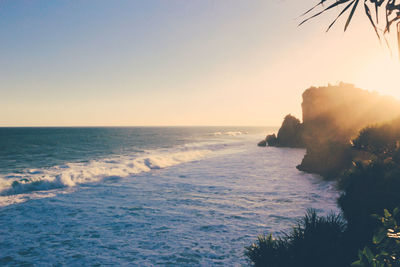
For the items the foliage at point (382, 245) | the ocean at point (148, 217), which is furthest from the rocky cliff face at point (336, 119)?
the foliage at point (382, 245)

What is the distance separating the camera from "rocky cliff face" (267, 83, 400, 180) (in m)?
17.2

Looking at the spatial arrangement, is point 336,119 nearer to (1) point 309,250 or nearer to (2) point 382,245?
(1) point 309,250

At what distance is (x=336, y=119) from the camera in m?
21.8

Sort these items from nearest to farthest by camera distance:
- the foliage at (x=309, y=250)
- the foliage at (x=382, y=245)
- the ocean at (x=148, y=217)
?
the foliage at (x=382, y=245) < the foliage at (x=309, y=250) < the ocean at (x=148, y=217)

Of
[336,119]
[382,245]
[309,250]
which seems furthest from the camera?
[336,119]

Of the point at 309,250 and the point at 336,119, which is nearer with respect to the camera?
the point at 309,250

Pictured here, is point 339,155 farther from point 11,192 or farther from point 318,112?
point 11,192

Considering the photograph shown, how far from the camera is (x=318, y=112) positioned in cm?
2375

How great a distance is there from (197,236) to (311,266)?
4.28 metres

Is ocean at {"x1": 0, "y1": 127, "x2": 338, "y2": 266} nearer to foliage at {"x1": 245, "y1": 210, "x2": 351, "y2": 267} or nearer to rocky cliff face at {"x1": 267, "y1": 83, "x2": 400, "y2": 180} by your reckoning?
foliage at {"x1": 245, "y1": 210, "x2": 351, "y2": 267}

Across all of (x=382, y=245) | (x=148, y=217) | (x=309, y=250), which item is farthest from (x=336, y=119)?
(x=382, y=245)

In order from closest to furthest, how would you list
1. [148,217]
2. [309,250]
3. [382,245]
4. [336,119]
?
[382,245], [309,250], [148,217], [336,119]

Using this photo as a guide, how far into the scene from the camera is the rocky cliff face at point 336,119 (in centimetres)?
1725

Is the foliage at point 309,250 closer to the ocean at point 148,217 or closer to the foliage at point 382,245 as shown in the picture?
the ocean at point 148,217
